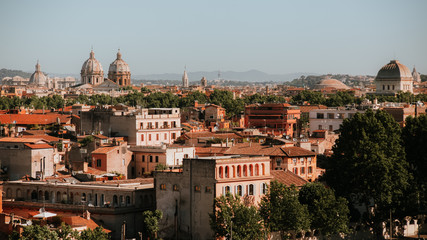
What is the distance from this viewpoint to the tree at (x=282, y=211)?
53969 millimetres

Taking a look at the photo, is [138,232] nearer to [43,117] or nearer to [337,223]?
[337,223]

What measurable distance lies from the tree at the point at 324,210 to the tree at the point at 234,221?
6.31 metres

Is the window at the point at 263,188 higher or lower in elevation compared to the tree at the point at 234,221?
higher

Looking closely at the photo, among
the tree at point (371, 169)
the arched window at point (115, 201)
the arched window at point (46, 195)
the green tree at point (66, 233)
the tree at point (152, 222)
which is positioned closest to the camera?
the green tree at point (66, 233)

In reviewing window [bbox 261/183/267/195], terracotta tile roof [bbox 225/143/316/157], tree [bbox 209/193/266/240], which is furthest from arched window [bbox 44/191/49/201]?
terracotta tile roof [bbox 225/143/316/157]

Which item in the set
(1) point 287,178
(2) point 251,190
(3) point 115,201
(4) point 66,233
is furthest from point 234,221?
(1) point 287,178

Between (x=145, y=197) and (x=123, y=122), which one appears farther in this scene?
(x=123, y=122)

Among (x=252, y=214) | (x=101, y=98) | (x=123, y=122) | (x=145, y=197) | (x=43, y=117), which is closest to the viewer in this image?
(x=252, y=214)

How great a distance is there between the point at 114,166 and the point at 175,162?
4.75m

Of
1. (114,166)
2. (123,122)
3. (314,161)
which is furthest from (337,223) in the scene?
(123,122)

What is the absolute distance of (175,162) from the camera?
72562 mm

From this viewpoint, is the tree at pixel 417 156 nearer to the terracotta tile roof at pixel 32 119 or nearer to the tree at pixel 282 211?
the tree at pixel 282 211

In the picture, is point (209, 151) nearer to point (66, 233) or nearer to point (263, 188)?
point (263, 188)

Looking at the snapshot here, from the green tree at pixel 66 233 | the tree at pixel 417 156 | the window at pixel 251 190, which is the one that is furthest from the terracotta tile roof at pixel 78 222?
the tree at pixel 417 156
